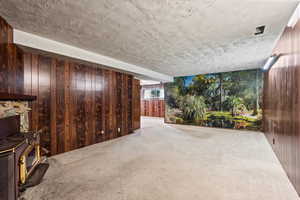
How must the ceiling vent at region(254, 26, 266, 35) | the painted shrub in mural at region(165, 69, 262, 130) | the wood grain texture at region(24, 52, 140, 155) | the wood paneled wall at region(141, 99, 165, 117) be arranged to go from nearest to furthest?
the ceiling vent at region(254, 26, 266, 35), the wood grain texture at region(24, 52, 140, 155), the painted shrub in mural at region(165, 69, 262, 130), the wood paneled wall at region(141, 99, 165, 117)

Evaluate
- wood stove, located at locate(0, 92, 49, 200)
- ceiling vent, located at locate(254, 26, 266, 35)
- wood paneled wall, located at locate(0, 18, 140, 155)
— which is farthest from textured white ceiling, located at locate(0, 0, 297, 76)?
wood stove, located at locate(0, 92, 49, 200)

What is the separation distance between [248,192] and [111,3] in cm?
309

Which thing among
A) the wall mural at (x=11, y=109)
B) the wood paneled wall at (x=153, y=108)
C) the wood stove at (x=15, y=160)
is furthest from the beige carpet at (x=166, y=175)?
the wood paneled wall at (x=153, y=108)

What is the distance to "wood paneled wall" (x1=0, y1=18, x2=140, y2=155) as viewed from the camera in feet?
7.51

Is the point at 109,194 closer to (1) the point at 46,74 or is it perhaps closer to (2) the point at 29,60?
(1) the point at 46,74

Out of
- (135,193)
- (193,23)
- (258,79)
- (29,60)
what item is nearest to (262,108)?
(258,79)

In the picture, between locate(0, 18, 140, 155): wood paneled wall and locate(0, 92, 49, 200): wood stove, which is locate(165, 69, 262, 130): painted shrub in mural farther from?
locate(0, 92, 49, 200): wood stove

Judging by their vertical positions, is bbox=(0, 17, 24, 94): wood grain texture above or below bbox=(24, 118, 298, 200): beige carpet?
above

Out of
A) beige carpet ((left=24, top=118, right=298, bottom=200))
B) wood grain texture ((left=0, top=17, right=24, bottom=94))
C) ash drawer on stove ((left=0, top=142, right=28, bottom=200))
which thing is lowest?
beige carpet ((left=24, top=118, right=298, bottom=200))

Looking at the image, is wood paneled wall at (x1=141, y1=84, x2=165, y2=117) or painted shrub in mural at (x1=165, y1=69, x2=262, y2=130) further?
wood paneled wall at (x1=141, y1=84, x2=165, y2=117)

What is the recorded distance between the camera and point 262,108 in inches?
198

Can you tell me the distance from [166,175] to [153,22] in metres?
2.51

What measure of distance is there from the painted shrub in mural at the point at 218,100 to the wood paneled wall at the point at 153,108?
2128mm

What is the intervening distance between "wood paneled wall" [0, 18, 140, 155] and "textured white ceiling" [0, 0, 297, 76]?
640 mm
